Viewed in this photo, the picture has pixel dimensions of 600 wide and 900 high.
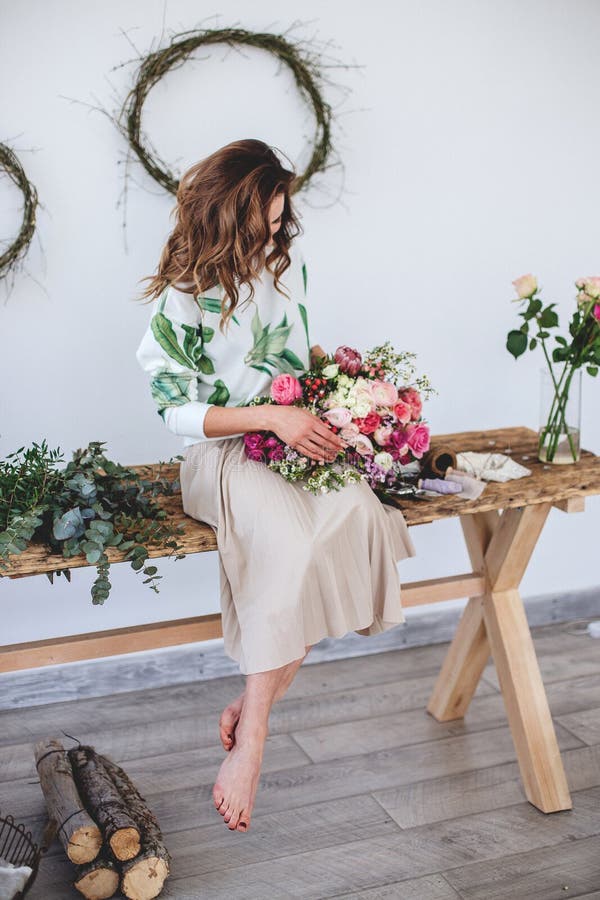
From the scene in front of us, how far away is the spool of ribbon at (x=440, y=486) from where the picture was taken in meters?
2.46

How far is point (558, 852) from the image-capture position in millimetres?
2346

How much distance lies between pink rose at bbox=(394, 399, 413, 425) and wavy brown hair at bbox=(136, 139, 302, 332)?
503 mm

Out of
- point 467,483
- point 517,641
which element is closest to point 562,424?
point 467,483

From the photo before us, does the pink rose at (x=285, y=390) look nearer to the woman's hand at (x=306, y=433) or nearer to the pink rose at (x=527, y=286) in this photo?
Result: the woman's hand at (x=306, y=433)

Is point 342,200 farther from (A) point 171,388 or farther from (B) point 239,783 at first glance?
(B) point 239,783

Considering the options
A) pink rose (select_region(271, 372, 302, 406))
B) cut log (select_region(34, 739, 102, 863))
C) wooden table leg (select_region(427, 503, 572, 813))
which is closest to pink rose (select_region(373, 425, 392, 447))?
pink rose (select_region(271, 372, 302, 406))

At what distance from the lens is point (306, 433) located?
7.45 feet

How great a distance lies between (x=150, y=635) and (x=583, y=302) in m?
1.46

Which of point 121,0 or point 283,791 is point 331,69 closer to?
point 121,0

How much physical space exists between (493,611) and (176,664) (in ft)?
3.85

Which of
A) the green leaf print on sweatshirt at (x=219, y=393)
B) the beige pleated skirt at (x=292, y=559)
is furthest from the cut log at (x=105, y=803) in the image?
the green leaf print on sweatshirt at (x=219, y=393)

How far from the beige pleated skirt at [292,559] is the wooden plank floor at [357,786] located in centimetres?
53

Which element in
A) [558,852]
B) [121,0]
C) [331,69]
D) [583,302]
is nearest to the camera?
[558,852]

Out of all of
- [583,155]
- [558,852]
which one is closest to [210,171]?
[583,155]
